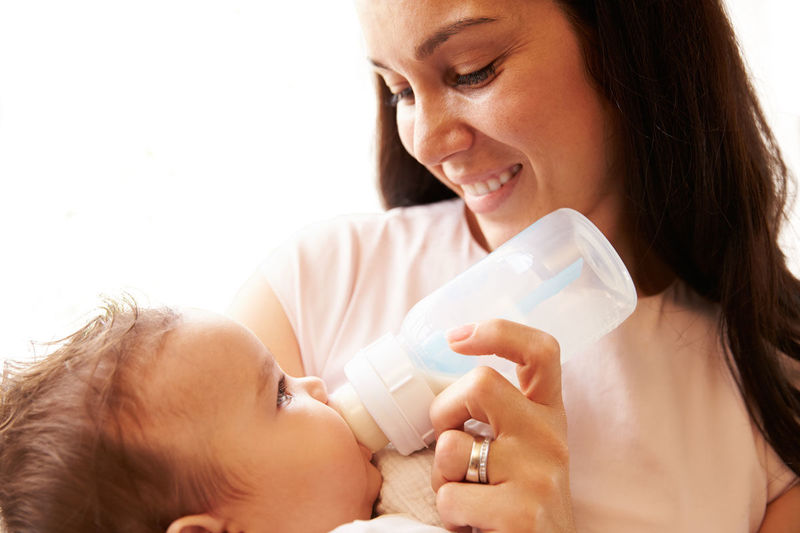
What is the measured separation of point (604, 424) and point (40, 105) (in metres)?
1.35

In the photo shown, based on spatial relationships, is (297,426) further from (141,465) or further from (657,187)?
(657,187)

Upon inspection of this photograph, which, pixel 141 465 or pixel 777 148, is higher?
pixel 777 148

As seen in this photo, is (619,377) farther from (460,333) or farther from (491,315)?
(460,333)

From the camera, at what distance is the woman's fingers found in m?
1.03

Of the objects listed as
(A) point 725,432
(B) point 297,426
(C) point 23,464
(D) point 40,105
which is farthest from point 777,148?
(D) point 40,105

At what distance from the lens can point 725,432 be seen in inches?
51.9

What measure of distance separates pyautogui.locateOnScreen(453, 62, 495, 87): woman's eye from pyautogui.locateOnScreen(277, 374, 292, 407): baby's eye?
547 mm

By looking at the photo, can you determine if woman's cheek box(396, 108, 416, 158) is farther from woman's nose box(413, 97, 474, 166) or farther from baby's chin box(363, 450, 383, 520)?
baby's chin box(363, 450, 383, 520)

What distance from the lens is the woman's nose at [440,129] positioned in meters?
1.25

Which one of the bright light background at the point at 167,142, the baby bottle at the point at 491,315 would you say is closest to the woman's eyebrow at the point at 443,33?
the baby bottle at the point at 491,315

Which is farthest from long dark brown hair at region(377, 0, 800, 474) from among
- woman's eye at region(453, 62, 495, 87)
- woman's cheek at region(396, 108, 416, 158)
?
woman's cheek at region(396, 108, 416, 158)

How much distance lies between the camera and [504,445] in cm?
105

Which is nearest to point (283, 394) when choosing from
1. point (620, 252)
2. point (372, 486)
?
point (372, 486)

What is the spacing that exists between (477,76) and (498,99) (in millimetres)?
52
